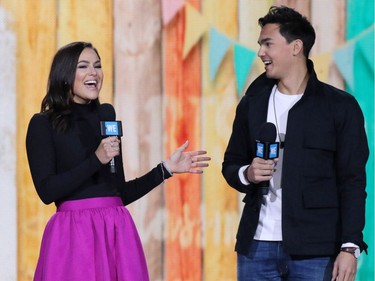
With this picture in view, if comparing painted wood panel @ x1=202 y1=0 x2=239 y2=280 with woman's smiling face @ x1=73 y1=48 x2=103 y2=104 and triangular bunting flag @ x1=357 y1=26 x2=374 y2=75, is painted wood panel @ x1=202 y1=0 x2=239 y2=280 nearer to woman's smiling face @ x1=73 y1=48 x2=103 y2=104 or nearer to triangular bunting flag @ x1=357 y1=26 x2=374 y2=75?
triangular bunting flag @ x1=357 y1=26 x2=374 y2=75

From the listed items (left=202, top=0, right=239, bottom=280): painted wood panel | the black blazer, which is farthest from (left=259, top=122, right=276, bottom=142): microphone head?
(left=202, top=0, right=239, bottom=280): painted wood panel

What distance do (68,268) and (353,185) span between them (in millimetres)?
970

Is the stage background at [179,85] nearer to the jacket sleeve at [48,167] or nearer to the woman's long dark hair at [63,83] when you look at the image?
the woman's long dark hair at [63,83]

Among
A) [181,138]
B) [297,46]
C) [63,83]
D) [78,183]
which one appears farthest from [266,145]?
[181,138]

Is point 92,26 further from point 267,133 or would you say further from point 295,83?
point 267,133

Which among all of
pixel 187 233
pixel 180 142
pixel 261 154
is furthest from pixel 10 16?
pixel 261 154

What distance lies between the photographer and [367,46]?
4074mm

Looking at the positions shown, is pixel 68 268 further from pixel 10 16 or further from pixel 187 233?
pixel 10 16

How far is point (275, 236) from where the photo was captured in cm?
273

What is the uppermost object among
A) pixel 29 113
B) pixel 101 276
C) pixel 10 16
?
pixel 10 16

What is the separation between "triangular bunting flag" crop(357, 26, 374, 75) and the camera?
4.06m

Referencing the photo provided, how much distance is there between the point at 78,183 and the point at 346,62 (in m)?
1.79

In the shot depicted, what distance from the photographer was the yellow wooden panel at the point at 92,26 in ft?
13.2

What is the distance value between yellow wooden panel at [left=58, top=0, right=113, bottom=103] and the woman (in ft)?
3.44
